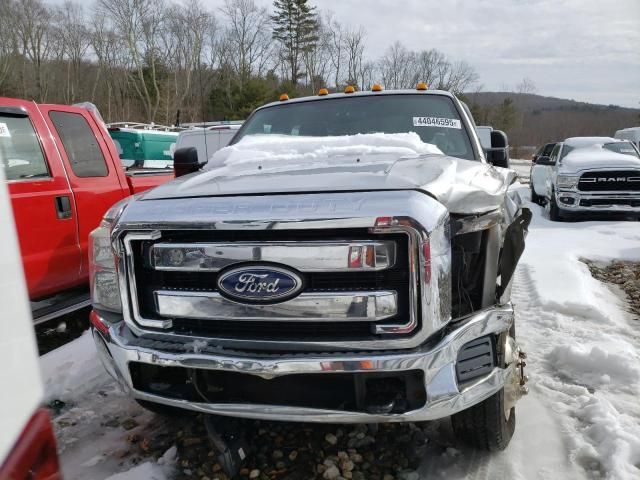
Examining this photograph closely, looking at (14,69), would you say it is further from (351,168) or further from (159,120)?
(351,168)

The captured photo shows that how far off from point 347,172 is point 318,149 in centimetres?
80

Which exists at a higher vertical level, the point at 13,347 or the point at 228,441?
the point at 13,347

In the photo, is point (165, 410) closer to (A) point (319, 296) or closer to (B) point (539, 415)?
(A) point (319, 296)

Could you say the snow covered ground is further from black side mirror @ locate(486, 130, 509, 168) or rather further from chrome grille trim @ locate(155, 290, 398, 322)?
black side mirror @ locate(486, 130, 509, 168)

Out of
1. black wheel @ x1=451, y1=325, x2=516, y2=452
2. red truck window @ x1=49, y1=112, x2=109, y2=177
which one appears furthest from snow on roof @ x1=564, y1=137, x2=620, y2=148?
black wheel @ x1=451, y1=325, x2=516, y2=452

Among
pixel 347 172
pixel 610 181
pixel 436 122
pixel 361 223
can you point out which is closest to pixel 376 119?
pixel 436 122

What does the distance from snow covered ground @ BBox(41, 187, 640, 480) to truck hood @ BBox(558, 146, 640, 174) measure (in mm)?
6365

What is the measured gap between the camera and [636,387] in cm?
314

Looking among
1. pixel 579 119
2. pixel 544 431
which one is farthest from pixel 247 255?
pixel 579 119

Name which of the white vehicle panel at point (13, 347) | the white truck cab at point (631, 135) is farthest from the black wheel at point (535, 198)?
the white vehicle panel at point (13, 347)

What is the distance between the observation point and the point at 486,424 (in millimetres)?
2400

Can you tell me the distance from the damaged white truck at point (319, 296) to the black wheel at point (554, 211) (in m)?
9.12

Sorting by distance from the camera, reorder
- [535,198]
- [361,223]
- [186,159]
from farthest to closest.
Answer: [535,198] → [186,159] → [361,223]

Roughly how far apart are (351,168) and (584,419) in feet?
6.32
